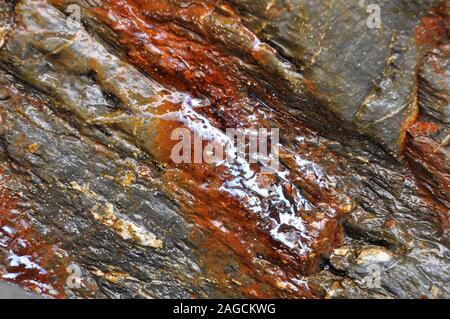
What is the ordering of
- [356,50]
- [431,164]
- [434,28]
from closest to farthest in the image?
1. [434,28]
2. [356,50]
3. [431,164]

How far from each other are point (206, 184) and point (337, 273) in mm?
1373

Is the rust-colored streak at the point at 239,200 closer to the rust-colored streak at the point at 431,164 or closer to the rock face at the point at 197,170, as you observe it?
the rock face at the point at 197,170

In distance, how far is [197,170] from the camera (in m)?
3.34

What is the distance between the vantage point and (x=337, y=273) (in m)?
3.39

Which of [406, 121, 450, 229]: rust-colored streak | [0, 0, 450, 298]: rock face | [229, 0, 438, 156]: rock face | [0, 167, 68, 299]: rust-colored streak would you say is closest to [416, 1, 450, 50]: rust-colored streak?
[229, 0, 438, 156]: rock face

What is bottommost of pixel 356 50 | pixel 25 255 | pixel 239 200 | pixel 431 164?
pixel 25 255

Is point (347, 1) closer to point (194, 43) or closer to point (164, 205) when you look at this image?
point (194, 43)

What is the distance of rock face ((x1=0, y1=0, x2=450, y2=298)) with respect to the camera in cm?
307

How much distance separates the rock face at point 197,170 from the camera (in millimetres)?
3074

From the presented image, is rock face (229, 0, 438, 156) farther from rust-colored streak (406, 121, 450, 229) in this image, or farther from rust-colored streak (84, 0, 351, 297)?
rust-colored streak (84, 0, 351, 297)

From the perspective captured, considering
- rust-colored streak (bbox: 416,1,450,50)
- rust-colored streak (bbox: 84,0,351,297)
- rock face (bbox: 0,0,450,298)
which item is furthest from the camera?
rust-colored streak (bbox: 84,0,351,297)

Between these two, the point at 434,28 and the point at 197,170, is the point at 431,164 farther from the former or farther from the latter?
the point at 197,170

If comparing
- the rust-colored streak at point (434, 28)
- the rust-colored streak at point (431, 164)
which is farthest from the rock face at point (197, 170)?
the rust-colored streak at point (434, 28)

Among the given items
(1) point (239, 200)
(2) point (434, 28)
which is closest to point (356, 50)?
(2) point (434, 28)
